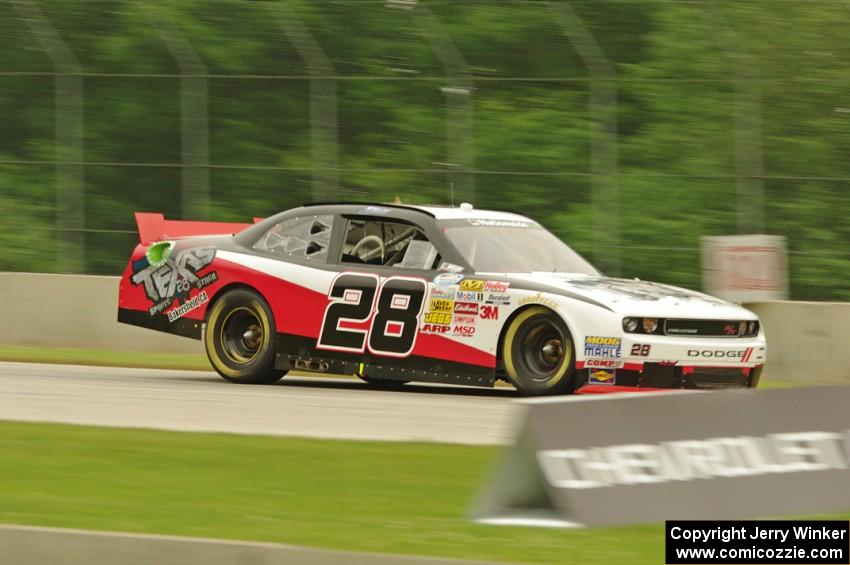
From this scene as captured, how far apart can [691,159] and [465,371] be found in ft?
20.2

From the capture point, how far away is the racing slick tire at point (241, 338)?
48.9ft

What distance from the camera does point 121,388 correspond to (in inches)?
569

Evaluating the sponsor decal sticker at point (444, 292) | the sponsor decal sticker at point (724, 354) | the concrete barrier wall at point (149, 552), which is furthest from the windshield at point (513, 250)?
the concrete barrier wall at point (149, 552)

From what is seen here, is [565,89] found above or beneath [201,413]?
above

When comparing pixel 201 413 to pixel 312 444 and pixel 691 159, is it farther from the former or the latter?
pixel 691 159

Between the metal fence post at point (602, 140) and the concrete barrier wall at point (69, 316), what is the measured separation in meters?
4.72

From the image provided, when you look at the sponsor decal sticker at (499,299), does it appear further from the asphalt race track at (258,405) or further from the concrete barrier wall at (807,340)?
the concrete barrier wall at (807,340)

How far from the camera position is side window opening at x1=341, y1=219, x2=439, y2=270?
14.3 m

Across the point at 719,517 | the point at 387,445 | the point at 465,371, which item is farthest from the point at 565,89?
the point at 719,517

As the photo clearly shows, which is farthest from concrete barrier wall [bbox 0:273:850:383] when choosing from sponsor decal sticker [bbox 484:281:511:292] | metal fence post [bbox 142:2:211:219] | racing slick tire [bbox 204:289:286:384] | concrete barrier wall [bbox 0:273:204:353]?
sponsor decal sticker [bbox 484:281:511:292]

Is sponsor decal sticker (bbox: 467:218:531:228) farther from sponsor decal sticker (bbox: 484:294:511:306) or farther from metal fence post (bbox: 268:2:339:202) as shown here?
metal fence post (bbox: 268:2:339:202)

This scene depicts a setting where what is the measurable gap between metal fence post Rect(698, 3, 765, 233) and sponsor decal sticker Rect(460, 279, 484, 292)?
5411 millimetres

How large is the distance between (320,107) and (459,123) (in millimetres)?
1745

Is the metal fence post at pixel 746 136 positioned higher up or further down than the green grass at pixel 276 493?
higher up
